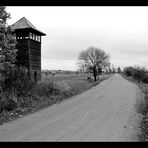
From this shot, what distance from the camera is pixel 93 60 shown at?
229 ft

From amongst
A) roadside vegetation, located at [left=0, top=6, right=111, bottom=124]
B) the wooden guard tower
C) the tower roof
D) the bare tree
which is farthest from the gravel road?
the bare tree

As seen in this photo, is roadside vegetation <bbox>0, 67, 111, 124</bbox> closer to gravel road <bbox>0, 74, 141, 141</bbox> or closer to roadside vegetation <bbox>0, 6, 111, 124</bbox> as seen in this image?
roadside vegetation <bbox>0, 6, 111, 124</bbox>

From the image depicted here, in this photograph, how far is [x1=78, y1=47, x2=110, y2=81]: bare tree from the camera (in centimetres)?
6812

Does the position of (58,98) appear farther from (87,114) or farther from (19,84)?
(87,114)

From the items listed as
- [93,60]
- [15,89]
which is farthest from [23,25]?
[93,60]

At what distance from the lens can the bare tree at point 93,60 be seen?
224 feet

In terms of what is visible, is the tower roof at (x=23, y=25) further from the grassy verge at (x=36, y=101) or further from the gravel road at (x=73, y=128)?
the gravel road at (x=73, y=128)

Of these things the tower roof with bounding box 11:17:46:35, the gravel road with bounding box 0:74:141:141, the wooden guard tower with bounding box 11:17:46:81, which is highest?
the tower roof with bounding box 11:17:46:35

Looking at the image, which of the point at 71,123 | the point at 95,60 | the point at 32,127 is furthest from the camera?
the point at 95,60

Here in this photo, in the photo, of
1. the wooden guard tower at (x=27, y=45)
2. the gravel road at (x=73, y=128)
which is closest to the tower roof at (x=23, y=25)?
the wooden guard tower at (x=27, y=45)

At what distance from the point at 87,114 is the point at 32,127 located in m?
4.09
